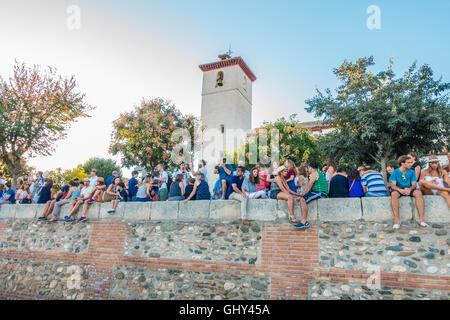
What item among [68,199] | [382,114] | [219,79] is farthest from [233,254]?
[219,79]

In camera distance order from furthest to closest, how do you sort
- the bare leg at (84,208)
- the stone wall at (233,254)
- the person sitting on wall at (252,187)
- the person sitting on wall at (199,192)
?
the bare leg at (84,208) < the person sitting on wall at (199,192) < the person sitting on wall at (252,187) < the stone wall at (233,254)

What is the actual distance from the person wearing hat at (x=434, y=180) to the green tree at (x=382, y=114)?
9624 mm

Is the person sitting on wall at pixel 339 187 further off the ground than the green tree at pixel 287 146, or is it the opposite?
the green tree at pixel 287 146

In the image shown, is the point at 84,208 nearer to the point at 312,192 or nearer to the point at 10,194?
the point at 10,194

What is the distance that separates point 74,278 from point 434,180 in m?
8.37

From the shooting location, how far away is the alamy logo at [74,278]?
24.1ft

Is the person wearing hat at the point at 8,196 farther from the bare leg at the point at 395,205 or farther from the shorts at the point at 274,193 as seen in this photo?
the bare leg at the point at 395,205

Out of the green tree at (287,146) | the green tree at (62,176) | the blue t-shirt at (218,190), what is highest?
the green tree at (287,146)

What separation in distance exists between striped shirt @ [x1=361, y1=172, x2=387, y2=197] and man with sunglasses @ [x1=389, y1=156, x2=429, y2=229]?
261 mm

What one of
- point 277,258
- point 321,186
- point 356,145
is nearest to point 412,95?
point 356,145

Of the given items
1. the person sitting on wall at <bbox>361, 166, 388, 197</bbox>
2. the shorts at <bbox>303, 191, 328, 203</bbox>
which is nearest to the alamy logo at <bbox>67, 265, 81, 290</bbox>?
the shorts at <bbox>303, 191, 328, 203</bbox>

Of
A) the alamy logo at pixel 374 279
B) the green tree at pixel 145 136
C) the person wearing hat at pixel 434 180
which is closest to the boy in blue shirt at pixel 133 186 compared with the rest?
the alamy logo at pixel 374 279

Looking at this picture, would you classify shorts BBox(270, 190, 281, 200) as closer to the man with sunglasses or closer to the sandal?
the sandal
